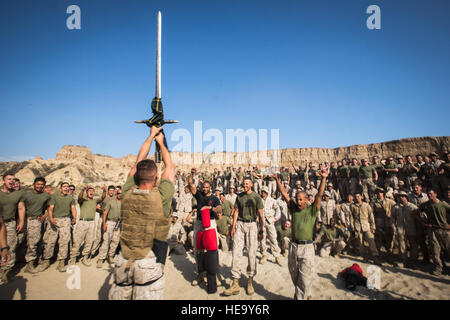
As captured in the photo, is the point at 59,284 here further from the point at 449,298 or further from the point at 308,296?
the point at 449,298

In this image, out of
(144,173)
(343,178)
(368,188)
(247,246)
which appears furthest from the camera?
→ (343,178)

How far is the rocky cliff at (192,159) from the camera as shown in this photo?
3170cm

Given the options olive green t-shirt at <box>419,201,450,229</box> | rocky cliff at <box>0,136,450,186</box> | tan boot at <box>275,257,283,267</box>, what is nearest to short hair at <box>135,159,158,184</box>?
tan boot at <box>275,257,283,267</box>

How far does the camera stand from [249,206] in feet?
17.4

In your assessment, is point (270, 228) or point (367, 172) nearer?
point (270, 228)

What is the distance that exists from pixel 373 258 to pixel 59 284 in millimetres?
9476

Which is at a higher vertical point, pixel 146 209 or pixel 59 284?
pixel 146 209

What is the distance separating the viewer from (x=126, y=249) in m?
2.38

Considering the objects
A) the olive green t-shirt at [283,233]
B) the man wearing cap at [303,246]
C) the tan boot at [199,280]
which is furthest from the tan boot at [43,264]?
the olive green t-shirt at [283,233]

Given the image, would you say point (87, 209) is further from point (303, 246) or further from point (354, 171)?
point (354, 171)

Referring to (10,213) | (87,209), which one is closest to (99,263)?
(87,209)

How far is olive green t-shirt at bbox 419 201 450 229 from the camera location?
600 centimetres

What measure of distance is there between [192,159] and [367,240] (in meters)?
74.3

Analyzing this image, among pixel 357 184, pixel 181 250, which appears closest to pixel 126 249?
pixel 181 250
